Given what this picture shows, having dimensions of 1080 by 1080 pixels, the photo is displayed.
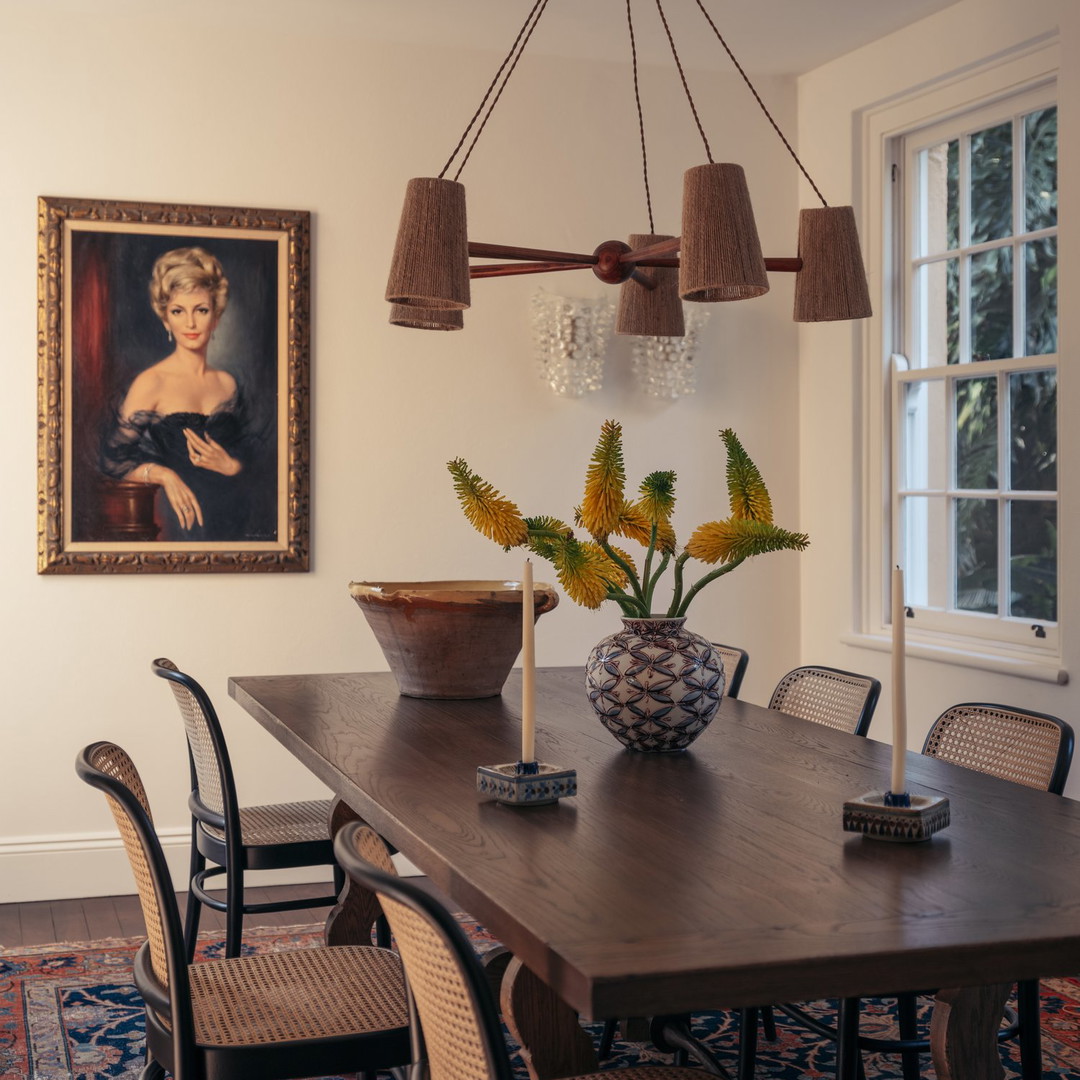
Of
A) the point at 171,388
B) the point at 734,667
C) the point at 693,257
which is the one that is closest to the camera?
the point at 693,257

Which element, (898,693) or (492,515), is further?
(492,515)

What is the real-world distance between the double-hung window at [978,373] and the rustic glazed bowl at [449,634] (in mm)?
1812

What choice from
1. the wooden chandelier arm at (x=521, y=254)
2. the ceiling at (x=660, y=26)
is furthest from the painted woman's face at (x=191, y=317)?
the wooden chandelier arm at (x=521, y=254)

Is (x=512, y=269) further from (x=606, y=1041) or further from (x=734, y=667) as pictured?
(x=606, y=1041)

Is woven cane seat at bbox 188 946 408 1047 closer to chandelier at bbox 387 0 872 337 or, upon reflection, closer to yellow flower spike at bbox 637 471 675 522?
yellow flower spike at bbox 637 471 675 522

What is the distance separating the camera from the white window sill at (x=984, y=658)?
3889 mm

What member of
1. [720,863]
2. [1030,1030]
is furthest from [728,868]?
[1030,1030]

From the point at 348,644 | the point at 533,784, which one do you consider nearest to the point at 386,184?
the point at 348,644

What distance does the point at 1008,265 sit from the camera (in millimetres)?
4211

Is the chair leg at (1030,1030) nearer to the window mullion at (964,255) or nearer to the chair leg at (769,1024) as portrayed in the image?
the chair leg at (769,1024)

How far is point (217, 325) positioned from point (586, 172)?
55.0 inches

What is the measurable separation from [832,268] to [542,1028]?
1.60 metres

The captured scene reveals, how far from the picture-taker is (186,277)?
4.47 m

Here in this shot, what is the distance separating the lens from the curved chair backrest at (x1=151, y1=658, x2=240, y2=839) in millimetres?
2807
